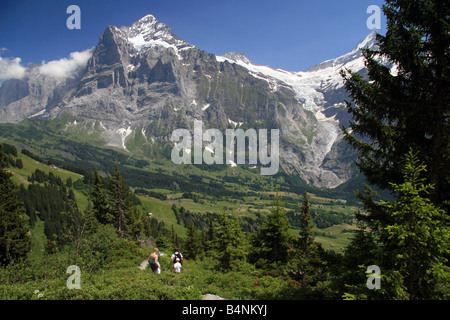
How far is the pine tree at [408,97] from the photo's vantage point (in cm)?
1031

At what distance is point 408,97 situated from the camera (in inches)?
452

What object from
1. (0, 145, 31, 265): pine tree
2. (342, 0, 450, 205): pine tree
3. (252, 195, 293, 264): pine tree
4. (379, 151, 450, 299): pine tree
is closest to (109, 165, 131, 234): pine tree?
(0, 145, 31, 265): pine tree

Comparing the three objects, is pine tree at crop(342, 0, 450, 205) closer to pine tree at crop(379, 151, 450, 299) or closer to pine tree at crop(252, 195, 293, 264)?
pine tree at crop(379, 151, 450, 299)

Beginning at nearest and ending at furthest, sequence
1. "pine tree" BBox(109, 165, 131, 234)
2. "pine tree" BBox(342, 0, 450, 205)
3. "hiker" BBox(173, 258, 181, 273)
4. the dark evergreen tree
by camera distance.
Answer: "pine tree" BBox(342, 0, 450, 205)
"hiker" BBox(173, 258, 181, 273)
"pine tree" BBox(109, 165, 131, 234)
the dark evergreen tree

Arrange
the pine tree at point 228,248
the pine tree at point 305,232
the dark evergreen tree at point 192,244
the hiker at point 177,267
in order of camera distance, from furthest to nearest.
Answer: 1. the dark evergreen tree at point 192,244
2. the pine tree at point 305,232
3. the pine tree at point 228,248
4. the hiker at point 177,267

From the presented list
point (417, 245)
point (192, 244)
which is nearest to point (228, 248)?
point (417, 245)

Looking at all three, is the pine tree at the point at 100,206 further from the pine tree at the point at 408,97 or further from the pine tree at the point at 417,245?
the pine tree at the point at 417,245

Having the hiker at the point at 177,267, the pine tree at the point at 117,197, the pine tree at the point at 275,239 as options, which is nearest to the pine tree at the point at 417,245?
the hiker at the point at 177,267

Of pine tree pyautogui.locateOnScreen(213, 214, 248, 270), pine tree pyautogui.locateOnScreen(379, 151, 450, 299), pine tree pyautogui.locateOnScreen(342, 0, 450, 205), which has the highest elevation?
pine tree pyautogui.locateOnScreen(342, 0, 450, 205)

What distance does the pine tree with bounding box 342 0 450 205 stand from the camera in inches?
406

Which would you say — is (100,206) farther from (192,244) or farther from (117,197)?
(192,244)

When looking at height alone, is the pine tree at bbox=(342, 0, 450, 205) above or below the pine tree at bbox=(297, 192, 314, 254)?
above
